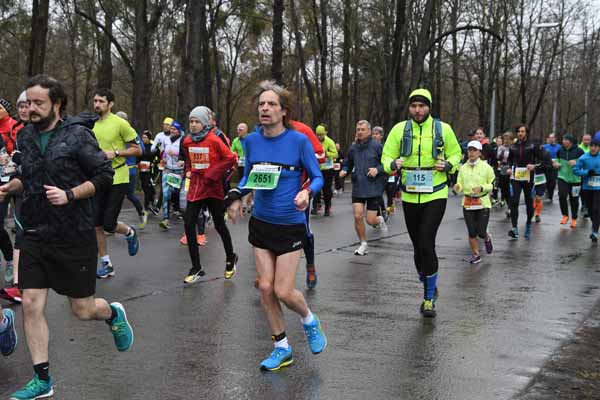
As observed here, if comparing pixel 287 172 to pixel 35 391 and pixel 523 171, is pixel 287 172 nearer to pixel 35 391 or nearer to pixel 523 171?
pixel 35 391

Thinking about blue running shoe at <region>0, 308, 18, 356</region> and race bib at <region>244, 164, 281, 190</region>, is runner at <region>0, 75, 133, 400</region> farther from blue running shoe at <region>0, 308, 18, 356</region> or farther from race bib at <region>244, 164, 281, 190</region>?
race bib at <region>244, 164, 281, 190</region>

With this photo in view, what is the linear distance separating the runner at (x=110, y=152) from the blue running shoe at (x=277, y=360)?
3724 mm

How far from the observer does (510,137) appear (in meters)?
18.2

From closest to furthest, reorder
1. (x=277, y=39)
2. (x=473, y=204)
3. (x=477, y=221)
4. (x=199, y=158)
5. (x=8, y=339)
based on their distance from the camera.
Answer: (x=8, y=339) → (x=199, y=158) → (x=477, y=221) → (x=473, y=204) → (x=277, y=39)

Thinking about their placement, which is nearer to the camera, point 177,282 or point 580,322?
point 580,322

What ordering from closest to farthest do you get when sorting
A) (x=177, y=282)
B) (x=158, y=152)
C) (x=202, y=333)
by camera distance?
(x=202, y=333)
(x=177, y=282)
(x=158, y=152)

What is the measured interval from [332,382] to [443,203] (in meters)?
2.61

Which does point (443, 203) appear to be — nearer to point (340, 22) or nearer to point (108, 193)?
point (108, 193)

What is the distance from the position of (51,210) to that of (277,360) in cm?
175

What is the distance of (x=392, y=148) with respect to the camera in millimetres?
7406

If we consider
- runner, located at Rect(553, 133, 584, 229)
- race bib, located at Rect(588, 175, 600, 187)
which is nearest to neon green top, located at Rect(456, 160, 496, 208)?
race bib, located at Rect(588, 175, 600, 187)

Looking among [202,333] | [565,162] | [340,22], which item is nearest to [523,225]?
[565,162]

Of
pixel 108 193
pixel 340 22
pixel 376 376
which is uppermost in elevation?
pixel 340 22

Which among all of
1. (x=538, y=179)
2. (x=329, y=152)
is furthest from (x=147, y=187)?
(x=538, y=179)
